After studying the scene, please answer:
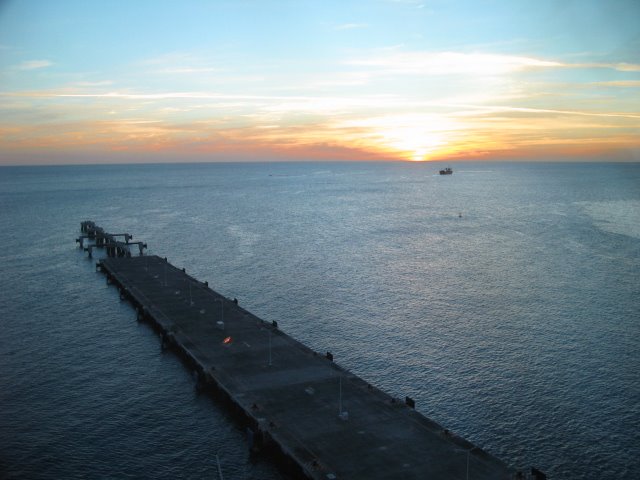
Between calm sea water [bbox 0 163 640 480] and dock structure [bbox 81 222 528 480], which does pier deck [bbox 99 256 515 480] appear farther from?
calm sea water [bbox 0 163 640 480]

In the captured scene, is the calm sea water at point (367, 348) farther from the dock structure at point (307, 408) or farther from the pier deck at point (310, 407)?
the pier deck at point (310, 407)

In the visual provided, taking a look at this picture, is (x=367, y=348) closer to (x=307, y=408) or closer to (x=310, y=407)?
(x=310, y=407)

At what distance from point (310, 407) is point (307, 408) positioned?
0.31 meters

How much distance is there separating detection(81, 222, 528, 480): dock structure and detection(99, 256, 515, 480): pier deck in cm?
8

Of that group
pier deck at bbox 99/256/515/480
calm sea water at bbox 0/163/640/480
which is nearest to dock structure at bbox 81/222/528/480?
pier deck at bbox 99/256/515/480

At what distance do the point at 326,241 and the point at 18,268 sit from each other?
71962 millimetres

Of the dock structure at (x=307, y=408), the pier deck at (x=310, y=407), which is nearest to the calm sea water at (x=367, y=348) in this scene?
the dock structure at (x=307, y=408)

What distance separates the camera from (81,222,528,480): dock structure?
41281mm

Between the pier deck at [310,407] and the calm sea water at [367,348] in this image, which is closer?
the pier deck at [310,407]

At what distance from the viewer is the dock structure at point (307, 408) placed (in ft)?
135

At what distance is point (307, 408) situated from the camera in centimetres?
5053

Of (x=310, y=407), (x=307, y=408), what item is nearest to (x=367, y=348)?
(x=310, y=407)

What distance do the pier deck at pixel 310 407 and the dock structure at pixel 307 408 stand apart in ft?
0.26

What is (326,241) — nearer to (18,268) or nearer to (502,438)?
(18,268)
